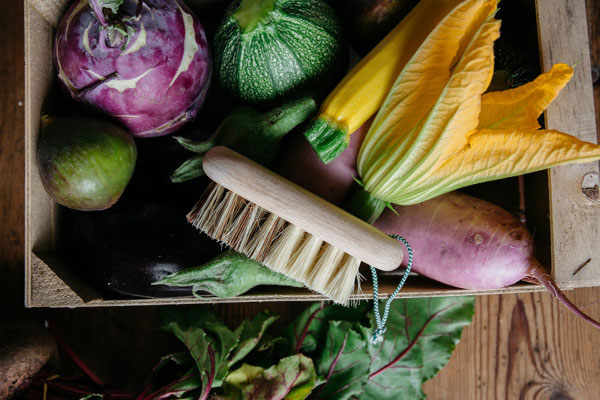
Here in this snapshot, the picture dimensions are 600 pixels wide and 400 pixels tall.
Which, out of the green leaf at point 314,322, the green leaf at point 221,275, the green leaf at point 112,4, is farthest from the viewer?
the green leaf at point 314,322

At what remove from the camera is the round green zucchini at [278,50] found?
634mm

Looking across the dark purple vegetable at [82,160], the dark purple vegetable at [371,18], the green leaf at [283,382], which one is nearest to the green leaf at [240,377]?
the green leaf at [283,382]

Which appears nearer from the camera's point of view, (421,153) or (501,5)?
(421,153)

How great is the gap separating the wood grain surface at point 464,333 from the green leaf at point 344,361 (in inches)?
4.2

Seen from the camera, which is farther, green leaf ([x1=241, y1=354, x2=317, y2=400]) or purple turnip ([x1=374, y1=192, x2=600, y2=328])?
green leaf ([x1=241, y1=354, x2=317, y2=400])

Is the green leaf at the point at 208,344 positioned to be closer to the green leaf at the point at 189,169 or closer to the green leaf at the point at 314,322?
the green leaf at the point at 314,322

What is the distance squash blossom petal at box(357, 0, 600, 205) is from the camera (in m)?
0.55

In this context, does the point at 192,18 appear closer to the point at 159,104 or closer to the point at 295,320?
the point at 159,104

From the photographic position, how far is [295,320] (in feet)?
2.99

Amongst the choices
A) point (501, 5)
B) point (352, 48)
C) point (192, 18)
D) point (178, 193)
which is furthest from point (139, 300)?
point (501, 5)

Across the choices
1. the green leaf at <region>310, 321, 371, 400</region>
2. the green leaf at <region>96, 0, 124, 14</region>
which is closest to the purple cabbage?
the green leaf at <region>96, 0, 124, 14</region>

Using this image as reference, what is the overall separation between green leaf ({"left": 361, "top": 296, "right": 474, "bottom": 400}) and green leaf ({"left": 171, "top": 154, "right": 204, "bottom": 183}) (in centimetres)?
46

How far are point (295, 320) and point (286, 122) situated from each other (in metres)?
0.43

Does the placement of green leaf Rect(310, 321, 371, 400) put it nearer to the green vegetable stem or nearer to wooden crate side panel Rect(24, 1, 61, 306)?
the green vegetable stem
